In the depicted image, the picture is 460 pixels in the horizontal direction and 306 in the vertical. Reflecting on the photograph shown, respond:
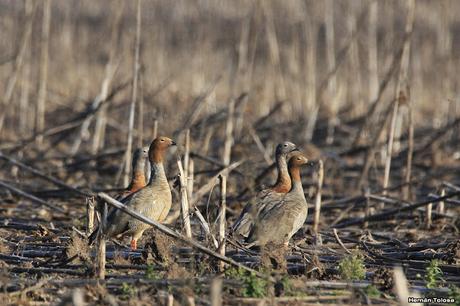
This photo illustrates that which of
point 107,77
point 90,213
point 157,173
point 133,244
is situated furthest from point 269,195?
point 107,77

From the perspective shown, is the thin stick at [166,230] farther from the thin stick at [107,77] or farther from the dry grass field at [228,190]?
the thin stick at [107,77]

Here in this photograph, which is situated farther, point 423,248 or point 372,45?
point 372,45

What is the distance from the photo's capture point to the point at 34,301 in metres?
→ 6.02

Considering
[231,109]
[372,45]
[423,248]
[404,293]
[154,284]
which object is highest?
[372,45]

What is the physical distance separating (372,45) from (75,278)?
11654 mm

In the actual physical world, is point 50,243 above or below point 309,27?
below

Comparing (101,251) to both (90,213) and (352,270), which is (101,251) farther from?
(352,270)

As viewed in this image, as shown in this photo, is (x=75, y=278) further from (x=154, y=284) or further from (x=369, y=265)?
(x=369, y=265)

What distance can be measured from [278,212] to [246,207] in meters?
0.32

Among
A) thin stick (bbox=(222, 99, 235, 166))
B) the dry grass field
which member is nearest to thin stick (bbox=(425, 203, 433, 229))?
the dry grass field

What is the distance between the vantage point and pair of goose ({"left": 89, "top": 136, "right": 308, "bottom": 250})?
8180 millimetres

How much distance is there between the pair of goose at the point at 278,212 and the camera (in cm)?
805

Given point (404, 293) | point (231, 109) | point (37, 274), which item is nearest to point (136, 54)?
point (231, 109)

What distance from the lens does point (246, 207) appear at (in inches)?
335
